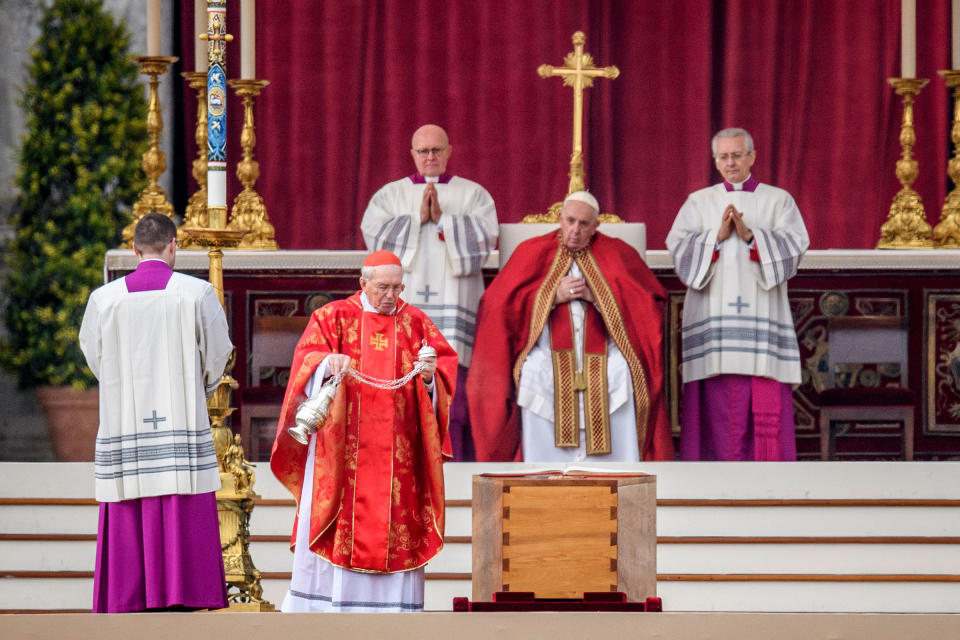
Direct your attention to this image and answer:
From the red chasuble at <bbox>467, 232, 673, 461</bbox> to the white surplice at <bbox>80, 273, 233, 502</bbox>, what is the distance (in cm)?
210

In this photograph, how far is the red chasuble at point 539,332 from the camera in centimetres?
782

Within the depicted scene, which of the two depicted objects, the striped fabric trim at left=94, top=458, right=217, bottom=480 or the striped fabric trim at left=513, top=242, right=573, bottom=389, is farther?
the striped fabric trim at left=513, top=242, right=573, bottom=389

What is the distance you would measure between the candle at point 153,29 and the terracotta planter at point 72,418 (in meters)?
2.13

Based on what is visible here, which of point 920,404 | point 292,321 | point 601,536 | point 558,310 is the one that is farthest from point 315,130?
point 601,536

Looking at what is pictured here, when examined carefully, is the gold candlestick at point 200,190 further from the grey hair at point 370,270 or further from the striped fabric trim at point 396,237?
the grey hair at point 370,270

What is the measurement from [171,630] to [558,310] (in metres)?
4.17

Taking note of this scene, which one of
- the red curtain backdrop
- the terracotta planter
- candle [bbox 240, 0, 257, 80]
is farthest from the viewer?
the red curtain backdrop

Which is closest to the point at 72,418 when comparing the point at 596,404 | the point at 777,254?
the point at 596,404

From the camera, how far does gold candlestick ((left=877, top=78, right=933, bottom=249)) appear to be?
887cm

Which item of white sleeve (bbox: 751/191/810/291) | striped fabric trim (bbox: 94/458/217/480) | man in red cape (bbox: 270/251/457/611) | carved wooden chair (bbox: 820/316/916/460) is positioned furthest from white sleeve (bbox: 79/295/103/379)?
carved wooden chair (bbox: 820/316/916/460)

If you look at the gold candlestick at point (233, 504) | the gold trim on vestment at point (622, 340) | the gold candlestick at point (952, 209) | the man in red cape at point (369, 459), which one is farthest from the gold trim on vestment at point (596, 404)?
the gold candlestick at point (952, 209)

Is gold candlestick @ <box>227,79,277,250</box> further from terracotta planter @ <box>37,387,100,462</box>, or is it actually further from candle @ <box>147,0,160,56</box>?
terracotta planter @ <box>37,387,100,462</box>

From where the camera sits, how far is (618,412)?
7.79 m

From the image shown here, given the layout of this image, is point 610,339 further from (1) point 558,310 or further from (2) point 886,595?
(2) point 886,595
